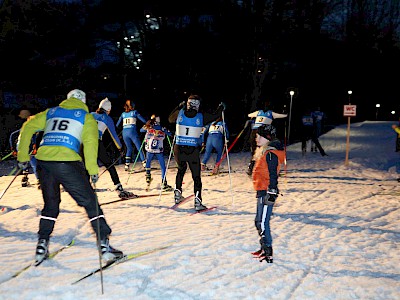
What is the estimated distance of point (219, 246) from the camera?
17.3 feet

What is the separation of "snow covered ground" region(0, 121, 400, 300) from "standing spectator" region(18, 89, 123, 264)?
1.60 feet

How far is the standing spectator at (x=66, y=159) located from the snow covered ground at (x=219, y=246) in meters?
0.49

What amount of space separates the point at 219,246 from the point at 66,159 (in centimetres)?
230

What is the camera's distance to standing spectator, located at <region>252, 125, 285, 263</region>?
4.62 metres

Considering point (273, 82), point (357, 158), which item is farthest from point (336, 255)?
point (273, 82)

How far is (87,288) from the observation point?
3.88 m

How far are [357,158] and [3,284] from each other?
1493 centimetres

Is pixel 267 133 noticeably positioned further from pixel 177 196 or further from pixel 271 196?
pixel 177 196

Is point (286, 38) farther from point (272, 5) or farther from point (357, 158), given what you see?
point (357, 158)

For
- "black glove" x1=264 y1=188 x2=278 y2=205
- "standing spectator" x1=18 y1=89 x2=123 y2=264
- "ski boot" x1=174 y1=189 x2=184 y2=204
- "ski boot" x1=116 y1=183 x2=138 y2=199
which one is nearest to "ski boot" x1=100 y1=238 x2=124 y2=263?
"standing spectator" x1=18 y1=89 x2=123 y2=264

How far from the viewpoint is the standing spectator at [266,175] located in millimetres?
4617

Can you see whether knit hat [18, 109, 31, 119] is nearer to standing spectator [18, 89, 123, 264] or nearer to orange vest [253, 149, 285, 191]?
standing spectator [18, 89, 123, 264]

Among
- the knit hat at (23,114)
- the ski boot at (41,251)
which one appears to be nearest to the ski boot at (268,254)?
the ski boot at (41,251)

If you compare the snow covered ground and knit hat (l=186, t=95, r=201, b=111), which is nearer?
the snow covered ground
